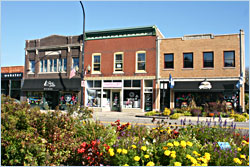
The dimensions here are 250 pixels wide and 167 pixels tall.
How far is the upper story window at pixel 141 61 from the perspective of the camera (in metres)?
25.8

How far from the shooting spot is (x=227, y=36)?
75.6 feet

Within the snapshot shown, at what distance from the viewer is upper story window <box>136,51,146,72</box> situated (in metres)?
25.8

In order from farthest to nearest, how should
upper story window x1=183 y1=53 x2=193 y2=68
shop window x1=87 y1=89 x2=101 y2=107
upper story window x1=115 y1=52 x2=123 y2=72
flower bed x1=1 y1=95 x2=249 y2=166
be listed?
shop window x1=87 y1=89 x2=101 y2=107
upper story window x1=115 y1=52 x2=123 y2=72
upper story window x1=183 y1=53 x2=193 y2=68
flower bed x1=1 y1=95 x2=249 y2=166

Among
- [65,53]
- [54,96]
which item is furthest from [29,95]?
[65,53]

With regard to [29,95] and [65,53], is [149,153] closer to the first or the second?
[65,53]

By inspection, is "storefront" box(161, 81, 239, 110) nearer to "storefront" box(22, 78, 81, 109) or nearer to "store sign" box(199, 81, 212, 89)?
"store sign" box(199, 81, 212, 89)

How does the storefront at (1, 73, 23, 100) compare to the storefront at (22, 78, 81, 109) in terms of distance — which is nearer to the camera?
the storefront at (22, 78, 81, 109)

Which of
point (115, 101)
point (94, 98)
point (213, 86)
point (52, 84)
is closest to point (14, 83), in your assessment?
point (52, 84)

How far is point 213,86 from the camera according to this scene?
22.8 meters

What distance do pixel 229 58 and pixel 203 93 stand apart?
411 centimetres

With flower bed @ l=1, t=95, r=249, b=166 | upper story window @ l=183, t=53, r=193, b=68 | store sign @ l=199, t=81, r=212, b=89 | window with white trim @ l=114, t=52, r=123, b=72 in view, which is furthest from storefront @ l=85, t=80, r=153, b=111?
flower bed @ l=1, t=95, r=249, b=166

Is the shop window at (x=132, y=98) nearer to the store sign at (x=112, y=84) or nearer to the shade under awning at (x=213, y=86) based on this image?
the store sign at (x=112, y=84)

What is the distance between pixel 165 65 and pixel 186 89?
135 inches

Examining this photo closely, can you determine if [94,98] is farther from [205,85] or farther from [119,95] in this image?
[205,85]
